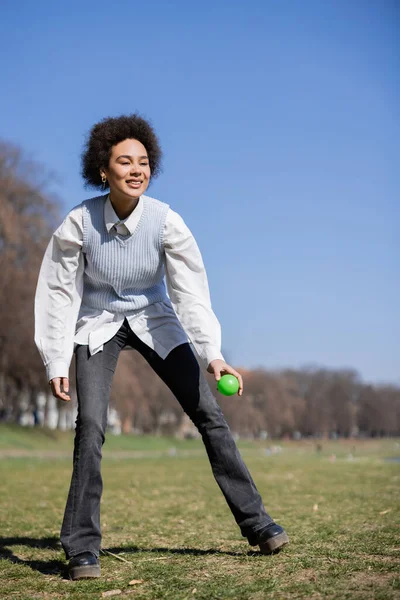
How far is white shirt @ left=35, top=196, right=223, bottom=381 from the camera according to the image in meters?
4.56

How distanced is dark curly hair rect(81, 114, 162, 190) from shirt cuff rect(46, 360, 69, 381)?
3.99ft

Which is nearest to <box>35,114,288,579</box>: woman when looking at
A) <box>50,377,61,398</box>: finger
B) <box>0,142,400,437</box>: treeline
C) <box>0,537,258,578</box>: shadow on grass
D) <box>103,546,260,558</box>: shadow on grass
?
<box>50,377,61,398</box>: finger

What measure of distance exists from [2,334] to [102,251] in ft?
77.8

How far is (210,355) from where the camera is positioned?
4.45 metres

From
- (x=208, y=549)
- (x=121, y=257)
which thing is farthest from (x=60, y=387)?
(x=208, y=549)

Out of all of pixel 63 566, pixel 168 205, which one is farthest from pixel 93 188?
pixel 63 566

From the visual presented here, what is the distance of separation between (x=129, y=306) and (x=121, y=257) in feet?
1.04

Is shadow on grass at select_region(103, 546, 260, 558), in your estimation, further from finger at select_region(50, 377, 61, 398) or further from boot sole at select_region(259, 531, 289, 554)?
finger at select_region(50, 377, 61, 398)

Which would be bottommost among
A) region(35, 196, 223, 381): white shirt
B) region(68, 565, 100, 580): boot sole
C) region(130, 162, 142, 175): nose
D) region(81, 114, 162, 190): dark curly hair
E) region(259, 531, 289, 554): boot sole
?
region(68, 565, 100, 580): boot sole

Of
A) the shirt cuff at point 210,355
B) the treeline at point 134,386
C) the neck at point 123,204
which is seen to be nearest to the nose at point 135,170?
the neck at point 123,204

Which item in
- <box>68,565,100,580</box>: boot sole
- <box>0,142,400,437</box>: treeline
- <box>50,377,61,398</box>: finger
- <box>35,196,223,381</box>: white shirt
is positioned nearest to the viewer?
<box>68,565,100,580</box>: boot sole

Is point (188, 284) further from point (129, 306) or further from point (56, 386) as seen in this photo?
point (56, 386)

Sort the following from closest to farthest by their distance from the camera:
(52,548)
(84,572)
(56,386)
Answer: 1. (84,572)
2. (56,386)
3. (52,548)

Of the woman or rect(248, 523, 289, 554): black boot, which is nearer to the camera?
rect(248, 523, 289, 554): black boot
